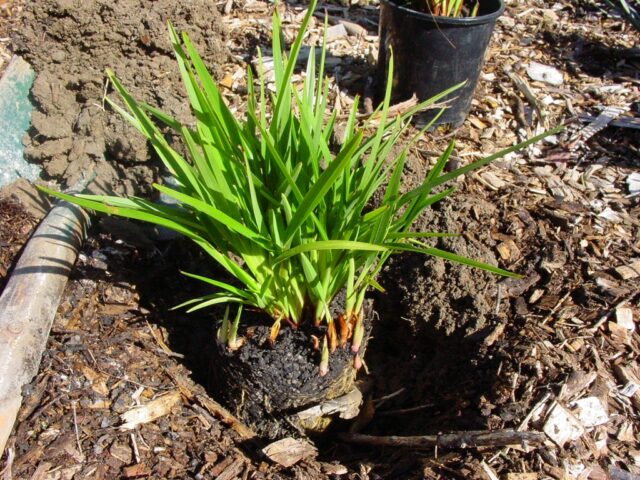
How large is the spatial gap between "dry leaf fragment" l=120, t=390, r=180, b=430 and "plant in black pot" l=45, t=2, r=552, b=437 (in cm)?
15

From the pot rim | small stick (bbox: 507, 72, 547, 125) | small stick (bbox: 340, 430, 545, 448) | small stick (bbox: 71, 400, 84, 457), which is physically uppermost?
the pot rim

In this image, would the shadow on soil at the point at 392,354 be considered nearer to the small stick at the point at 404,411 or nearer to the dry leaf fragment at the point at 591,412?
the small stick at the point at 404,411

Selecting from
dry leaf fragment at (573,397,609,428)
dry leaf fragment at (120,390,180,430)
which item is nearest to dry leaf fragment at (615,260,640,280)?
dry leaf fragment at (573,397,609,428)

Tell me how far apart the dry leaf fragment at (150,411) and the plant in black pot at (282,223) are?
15 centimetres

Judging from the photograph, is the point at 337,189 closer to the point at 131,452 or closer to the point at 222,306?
the point at 222,306

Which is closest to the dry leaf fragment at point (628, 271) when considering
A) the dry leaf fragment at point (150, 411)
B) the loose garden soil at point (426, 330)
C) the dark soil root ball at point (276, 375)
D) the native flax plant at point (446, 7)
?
the loose garden soil at point (426, 330)

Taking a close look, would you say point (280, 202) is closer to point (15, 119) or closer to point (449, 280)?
point (449, 280)

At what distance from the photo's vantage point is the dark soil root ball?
1.60 meters

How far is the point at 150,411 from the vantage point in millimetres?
1628

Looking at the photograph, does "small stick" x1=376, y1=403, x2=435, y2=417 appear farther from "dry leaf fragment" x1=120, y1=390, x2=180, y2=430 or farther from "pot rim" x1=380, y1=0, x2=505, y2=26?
"pot rim" x1=380, y1=0, x2=505, y2=26

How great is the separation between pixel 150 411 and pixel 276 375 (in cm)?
37

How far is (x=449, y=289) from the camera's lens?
185 cm

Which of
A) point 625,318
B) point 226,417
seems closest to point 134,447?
point 226,417

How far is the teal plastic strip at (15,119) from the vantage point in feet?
7.69
